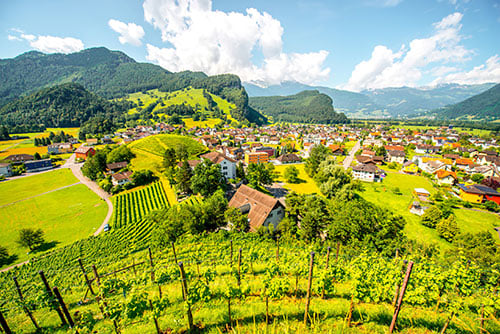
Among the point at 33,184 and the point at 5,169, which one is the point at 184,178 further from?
the point at 5,169

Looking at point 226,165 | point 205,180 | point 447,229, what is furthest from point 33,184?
point 447,229

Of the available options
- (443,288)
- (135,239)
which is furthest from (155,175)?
(443,288)

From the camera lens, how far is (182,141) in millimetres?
88438

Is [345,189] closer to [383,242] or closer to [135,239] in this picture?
[383,242]

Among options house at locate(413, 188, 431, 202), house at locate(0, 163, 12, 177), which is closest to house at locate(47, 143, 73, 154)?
house at locate(0, 163, 12, 177)

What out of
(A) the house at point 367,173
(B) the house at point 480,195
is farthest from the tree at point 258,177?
(B) the house at point 480,195

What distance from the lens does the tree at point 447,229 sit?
28.5 metres

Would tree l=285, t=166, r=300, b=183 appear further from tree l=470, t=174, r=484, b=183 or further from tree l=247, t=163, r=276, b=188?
tree l=470, t=174, r=484, b=183

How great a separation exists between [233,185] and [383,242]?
3500cm

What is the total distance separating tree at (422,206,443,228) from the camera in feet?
104

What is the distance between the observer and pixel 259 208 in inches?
1125

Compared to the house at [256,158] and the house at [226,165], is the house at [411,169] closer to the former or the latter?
the house at [256,158]

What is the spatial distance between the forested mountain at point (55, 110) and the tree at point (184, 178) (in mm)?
163243

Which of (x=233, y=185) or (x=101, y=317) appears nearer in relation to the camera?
(x=101, y=317)
